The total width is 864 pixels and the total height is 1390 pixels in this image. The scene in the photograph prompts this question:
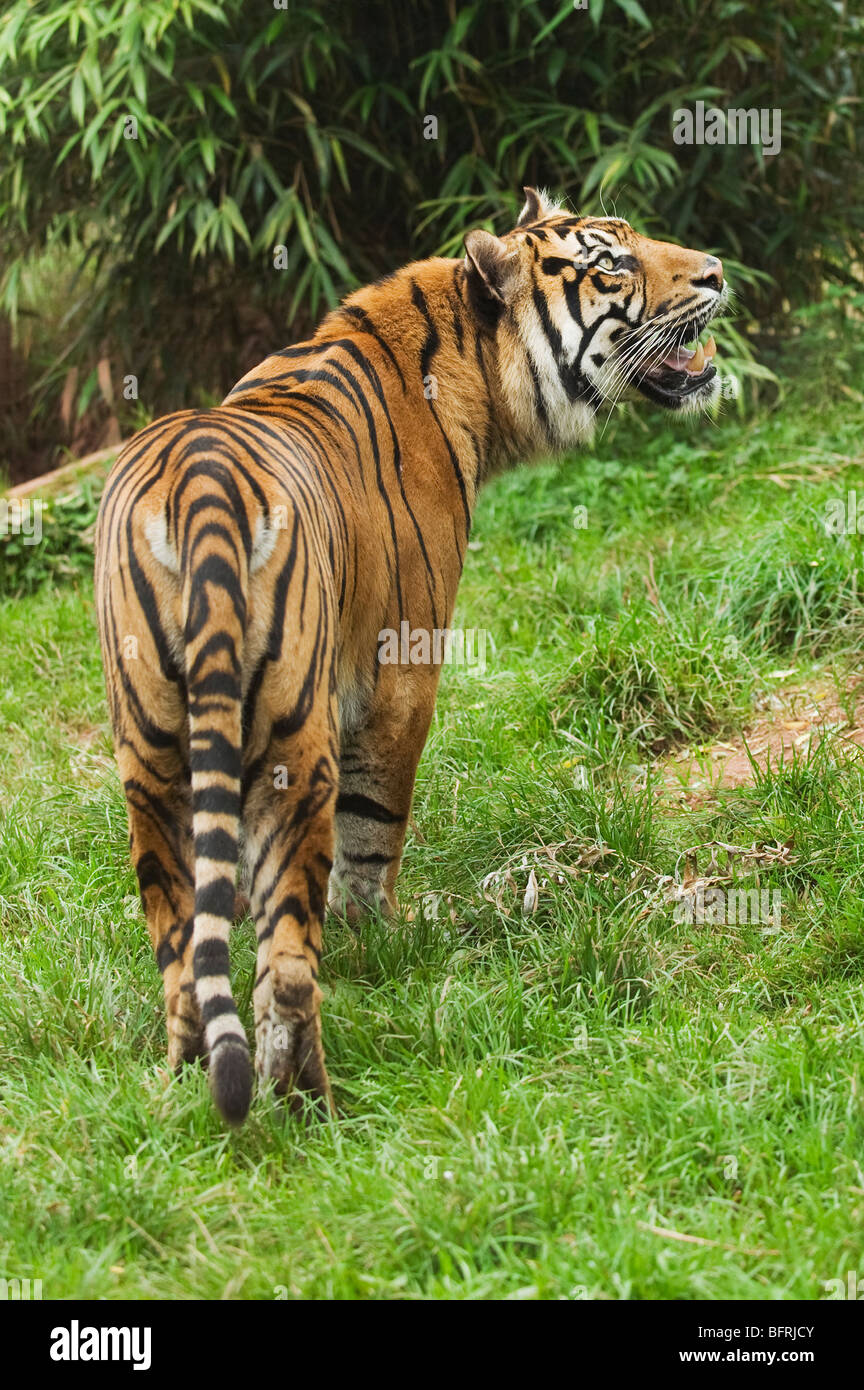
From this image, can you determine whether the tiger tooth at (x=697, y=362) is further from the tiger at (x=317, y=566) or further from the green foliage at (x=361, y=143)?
the green foliage at (x=361, y=143)

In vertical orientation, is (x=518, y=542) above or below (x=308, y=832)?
above

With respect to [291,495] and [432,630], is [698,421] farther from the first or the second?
[291,495]

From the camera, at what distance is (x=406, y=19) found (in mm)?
6965

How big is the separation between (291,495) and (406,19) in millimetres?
4893

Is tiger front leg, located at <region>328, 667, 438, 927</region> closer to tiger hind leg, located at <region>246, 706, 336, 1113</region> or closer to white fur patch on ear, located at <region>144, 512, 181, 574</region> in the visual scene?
tiger hind leg, located at <region>246, 706, 336, 1113</region>

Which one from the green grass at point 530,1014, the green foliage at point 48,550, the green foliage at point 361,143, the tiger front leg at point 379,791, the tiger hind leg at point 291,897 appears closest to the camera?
the green grass at point 530,1014

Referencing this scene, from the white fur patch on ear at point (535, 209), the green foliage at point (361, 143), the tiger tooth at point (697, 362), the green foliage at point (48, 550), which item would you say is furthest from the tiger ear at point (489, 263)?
the green foliage at point (48, 550)

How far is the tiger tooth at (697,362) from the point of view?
4.14m

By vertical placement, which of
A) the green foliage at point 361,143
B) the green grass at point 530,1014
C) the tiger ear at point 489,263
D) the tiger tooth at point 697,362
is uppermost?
the green foliage at point 361,143

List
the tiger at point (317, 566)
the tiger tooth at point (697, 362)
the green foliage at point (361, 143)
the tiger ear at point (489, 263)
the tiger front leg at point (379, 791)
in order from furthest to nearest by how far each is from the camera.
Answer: the green foliage at point (361, 143)
the tiger tooth at point (697, 362)
the tiger ear at point (489, 263)
the tiger front leg at point (379, 791)
the tiger at point (317, 566)

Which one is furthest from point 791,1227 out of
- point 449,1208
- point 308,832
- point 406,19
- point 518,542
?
point 406,19

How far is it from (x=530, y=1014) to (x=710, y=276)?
2.10 metres

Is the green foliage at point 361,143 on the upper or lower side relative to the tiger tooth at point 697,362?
upper

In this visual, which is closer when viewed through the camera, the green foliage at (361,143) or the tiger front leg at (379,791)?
the tiger front leg at (379,791)
